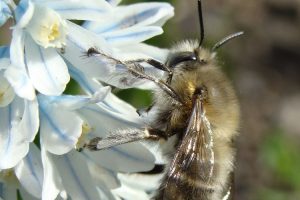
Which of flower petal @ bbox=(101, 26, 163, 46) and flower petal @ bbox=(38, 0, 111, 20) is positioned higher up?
flower petal @ bbox=(38, 0, 111, 20)

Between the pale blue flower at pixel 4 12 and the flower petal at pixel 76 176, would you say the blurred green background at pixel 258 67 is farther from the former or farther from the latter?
the pale blue flower at pixel 4 12

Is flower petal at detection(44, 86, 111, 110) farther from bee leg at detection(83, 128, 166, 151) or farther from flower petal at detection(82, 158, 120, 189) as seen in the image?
flower petal at detection(82, 158, 120, 189)

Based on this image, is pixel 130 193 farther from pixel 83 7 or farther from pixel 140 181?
pixel 83 7

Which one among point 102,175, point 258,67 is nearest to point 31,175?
point 102,175

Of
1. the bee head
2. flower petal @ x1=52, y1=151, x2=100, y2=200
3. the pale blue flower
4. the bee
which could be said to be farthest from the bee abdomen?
the pale blue flower

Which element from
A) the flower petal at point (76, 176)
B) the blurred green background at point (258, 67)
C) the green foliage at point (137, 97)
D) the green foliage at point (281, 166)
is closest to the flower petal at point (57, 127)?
the flower petal at point (76, 176)

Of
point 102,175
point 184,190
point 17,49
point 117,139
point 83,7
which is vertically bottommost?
point 102,175
